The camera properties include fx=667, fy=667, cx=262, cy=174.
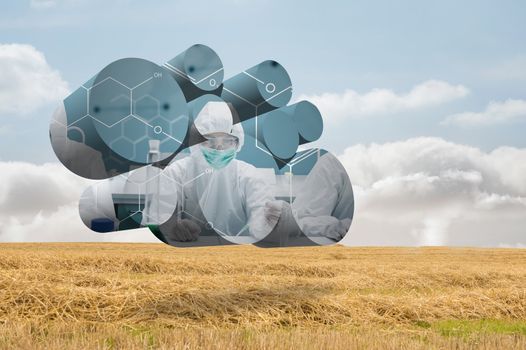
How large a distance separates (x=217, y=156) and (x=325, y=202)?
1.65m

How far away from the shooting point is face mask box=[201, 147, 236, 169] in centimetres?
829

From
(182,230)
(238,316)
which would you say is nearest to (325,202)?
(238,316)

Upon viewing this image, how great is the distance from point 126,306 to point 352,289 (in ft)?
17.3

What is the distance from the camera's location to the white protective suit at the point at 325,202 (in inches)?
340

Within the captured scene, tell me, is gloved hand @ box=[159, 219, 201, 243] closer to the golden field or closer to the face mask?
the face mask

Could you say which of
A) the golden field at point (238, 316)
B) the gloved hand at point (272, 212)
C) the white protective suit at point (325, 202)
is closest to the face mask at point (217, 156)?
the gloved hand at point (272, 212)

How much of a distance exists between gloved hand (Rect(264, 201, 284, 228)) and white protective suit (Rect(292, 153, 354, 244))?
0.30 metres

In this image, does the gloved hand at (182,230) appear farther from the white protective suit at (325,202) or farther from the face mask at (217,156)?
the white protective suit at (325,202)

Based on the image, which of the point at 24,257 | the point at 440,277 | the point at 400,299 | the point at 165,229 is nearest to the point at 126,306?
the point at 165,229

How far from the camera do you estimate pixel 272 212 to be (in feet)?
27.6

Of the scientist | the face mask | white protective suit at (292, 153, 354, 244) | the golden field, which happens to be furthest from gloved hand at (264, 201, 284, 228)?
the golden field

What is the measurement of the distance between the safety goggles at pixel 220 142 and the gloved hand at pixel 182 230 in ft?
3.24

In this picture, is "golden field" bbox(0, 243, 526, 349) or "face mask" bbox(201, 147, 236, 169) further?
"face mask" bbox(201, 147, 236, 169)

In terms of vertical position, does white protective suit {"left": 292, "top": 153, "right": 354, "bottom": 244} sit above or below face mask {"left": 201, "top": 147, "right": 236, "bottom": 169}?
below
